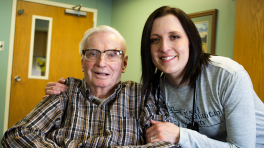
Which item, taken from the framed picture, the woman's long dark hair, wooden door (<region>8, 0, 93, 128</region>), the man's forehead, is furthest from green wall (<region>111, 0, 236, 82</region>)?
the man's forehead

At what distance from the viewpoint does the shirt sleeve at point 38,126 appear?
1.21 m

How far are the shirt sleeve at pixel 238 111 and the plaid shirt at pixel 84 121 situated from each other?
1.05ft

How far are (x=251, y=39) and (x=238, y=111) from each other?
40.6 inches

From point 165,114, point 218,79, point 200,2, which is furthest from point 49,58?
point 218,79

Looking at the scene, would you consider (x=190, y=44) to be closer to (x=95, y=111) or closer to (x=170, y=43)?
(x=170, y=43)

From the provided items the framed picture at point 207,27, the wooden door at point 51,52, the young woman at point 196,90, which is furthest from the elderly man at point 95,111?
the wooden door at point 51,52

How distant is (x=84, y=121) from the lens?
4.44 feet

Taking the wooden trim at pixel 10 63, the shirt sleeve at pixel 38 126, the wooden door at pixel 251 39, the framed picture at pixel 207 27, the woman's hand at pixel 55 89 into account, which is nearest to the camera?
the shirt sleeve at pixel 38 126

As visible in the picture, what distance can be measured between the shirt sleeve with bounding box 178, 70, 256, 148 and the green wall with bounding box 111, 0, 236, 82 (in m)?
1.23

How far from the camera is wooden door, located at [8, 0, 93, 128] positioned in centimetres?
356

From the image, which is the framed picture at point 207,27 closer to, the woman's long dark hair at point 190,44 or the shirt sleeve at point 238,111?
the woman's long dark hair at point 190,44

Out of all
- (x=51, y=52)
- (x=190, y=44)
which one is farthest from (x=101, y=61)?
(x=51, y=52)

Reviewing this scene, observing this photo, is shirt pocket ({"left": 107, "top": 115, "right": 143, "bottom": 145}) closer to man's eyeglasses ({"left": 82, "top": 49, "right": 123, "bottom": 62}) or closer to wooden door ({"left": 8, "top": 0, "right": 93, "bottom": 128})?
man's eyeglasses ({"left": 82, "top": 49, "right": 123, "bottom": 62})

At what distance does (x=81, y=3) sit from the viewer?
158 inches
